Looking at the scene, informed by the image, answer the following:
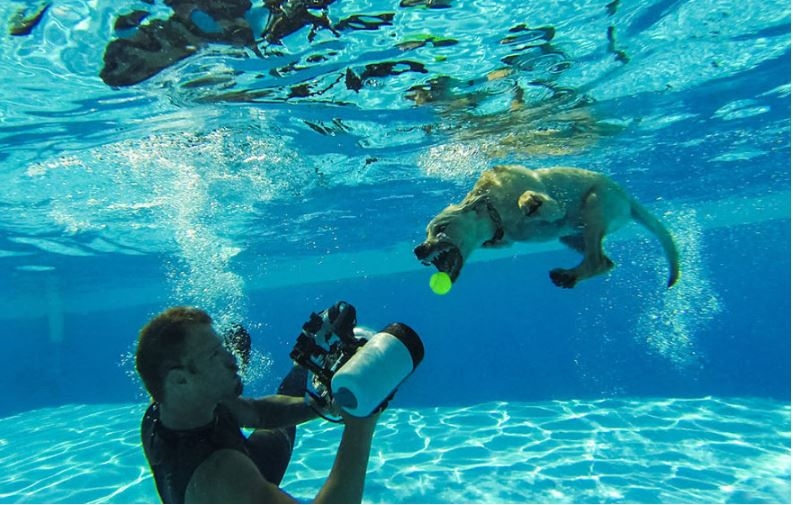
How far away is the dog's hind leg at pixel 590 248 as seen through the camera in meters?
3.79

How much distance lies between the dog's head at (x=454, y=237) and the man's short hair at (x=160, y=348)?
187 centimetres

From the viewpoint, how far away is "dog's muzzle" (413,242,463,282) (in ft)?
12.1

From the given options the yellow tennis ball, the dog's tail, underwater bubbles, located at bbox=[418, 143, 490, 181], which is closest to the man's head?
the yellow tennis ball

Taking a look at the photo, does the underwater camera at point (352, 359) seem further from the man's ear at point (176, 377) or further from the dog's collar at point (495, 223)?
the dog's collar at point (495, 223)

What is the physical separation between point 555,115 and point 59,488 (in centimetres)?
1461

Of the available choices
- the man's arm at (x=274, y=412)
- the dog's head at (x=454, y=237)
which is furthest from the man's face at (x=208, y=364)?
the dog's head at (x=454, y=237)

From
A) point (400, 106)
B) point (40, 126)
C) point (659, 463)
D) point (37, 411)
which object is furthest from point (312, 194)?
point (37, 411)

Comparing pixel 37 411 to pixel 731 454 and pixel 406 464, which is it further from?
pixel 731 454

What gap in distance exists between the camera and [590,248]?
4.30 m

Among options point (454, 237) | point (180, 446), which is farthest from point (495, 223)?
point (180, 446)

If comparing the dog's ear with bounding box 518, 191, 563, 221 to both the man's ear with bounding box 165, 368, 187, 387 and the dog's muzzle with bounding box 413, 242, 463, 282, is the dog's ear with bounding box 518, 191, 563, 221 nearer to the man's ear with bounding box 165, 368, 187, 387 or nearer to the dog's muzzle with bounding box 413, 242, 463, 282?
the dog's muzzle with bounding box 413, 242, 463, 282

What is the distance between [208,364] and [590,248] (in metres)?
3.37

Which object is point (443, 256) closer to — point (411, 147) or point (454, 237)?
point (454, 237)

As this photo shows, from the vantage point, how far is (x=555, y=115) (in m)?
12.1
